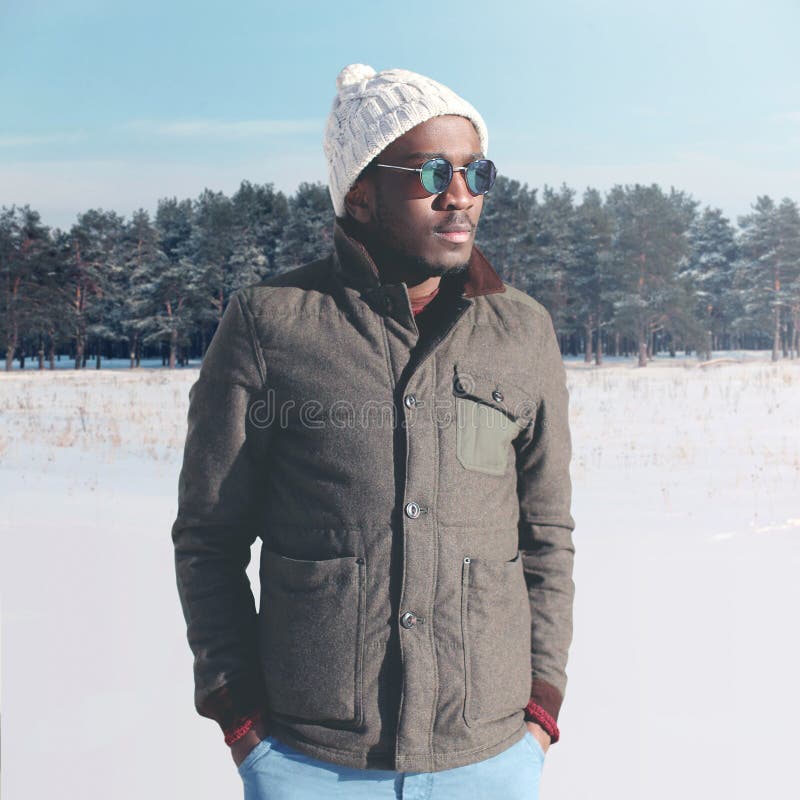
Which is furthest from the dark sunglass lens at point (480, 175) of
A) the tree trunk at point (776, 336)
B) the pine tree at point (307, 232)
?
the tree trunk at point (776, 336)

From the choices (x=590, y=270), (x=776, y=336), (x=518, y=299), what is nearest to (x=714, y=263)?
(x=776, y=336)

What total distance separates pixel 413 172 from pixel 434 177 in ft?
0.18

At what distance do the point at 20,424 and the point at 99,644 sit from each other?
1350 centimetres

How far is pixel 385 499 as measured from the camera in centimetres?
208

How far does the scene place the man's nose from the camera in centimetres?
216

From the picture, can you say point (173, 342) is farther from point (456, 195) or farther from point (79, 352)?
point (456, 195)

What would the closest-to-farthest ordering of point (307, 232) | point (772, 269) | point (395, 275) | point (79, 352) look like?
point (395, 275) → point (307, 232) → point (79, 352) → point (772, 269)

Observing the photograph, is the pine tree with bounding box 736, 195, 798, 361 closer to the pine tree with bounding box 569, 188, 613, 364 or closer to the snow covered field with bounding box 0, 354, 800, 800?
the pine tree with bounding box 569, 188, 613, 364

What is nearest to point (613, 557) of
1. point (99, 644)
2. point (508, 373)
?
point (99, 644)

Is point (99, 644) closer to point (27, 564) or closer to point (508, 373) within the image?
point (27, 564)

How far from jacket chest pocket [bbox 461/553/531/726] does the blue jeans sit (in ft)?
A: 0.42

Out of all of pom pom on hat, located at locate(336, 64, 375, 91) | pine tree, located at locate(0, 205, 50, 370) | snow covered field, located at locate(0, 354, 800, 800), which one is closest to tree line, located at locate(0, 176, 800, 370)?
pine tree, located at locate(0, 205, 50, 370)

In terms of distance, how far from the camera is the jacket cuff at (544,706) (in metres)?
2.28

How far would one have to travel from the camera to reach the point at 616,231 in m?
68.2
